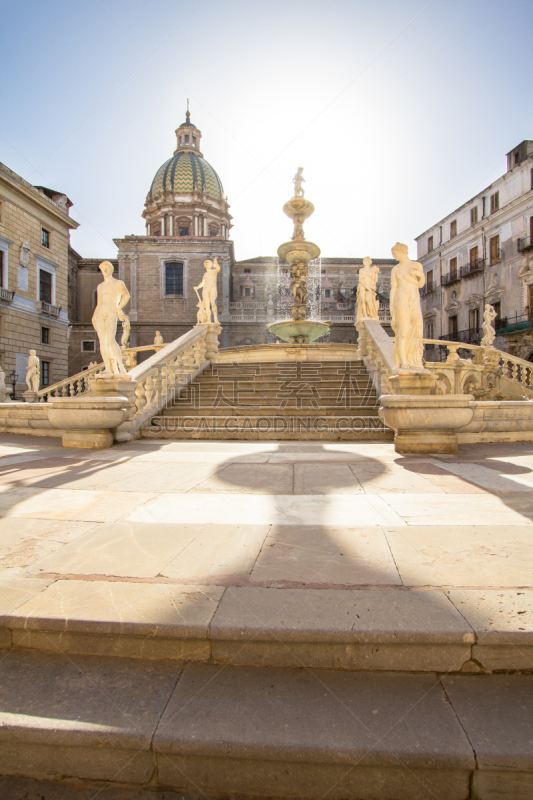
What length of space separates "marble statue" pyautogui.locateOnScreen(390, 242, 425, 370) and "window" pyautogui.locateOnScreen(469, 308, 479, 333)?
103ft

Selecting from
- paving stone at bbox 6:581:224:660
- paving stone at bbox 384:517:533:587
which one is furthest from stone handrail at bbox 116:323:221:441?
paving stone at bbox 384:517:533:587

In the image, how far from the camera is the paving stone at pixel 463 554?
1965 millimetres

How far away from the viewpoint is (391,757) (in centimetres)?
126

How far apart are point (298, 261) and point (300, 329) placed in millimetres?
2514

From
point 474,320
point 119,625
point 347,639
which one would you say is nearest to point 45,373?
point 119,625

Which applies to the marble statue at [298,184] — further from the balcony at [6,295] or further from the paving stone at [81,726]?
the balcony at [6,295]

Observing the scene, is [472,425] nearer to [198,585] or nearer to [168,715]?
[198,585]

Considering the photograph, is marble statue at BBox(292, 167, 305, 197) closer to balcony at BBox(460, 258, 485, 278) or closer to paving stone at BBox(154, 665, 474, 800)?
paving stone at BBox(154, 665, 474, 800)

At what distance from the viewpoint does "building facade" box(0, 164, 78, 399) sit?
25531mm

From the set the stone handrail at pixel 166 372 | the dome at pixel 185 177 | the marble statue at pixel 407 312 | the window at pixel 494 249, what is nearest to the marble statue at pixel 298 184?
the stone handrail at pixel 166 372

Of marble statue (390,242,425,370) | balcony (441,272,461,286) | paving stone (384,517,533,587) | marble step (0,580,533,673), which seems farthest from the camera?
balcony (441,272,461,286)

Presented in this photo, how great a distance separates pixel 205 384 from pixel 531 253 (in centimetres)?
2923

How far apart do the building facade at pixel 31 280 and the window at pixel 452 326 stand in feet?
105

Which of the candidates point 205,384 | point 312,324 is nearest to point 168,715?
point 205,384
